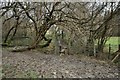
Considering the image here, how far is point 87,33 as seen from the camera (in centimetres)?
605

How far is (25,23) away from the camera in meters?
7.54

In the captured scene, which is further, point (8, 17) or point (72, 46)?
point (8, 17)

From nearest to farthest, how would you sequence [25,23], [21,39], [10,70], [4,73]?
[4,73]
[10,70]
[25,23]
[21,39]

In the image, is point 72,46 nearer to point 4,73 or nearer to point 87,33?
point 87,33

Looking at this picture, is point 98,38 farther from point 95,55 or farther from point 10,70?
point 10,70

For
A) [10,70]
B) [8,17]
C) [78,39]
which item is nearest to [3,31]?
[8,17]

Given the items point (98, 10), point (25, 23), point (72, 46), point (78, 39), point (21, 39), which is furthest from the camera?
point (21, 39)

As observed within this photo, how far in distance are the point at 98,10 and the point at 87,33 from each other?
2.95 feet

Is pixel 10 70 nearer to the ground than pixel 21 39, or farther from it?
nearer to the ground

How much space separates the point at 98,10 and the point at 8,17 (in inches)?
143

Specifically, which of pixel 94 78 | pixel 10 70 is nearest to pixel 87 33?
pixel 94 78

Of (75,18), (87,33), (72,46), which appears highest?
(75,18)

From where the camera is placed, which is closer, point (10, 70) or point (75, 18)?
point (10, 70)

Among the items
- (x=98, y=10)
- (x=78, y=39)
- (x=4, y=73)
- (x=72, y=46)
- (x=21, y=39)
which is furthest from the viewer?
(x=21, y=39)
